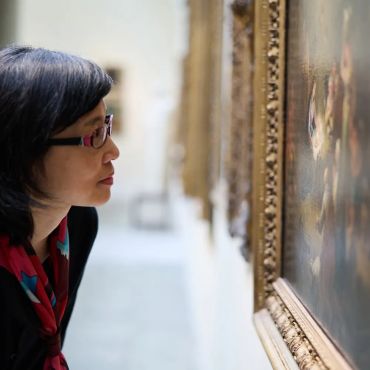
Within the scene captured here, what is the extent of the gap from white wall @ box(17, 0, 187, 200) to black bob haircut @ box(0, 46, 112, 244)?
45.4 feet

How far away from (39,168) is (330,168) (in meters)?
0.71

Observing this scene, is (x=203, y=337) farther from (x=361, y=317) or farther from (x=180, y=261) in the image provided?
(x=180, y=261)

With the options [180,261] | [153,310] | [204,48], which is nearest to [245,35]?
[204,48]

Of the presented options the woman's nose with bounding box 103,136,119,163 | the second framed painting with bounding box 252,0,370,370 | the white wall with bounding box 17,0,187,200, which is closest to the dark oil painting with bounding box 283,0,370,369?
the second framed painting with bounding box 252,0,370,370

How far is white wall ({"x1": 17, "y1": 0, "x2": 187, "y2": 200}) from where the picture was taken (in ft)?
52.1

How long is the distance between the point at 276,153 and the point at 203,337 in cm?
336

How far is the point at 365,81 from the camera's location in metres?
0.94

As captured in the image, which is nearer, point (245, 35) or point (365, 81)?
point (365, 81)

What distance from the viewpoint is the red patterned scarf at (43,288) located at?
1.46m

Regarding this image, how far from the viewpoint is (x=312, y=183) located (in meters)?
1.33

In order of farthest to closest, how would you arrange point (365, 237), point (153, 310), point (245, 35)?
point (153, 310)
point (245, 35)
point (365, 237)

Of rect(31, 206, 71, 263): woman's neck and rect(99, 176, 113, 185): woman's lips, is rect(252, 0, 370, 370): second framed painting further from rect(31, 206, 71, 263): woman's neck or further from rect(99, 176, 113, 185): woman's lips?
rect(31, 206, 71, 263): woman's neck

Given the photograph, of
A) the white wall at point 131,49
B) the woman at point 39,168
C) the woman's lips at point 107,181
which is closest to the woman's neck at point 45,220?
the woman at point 39,168

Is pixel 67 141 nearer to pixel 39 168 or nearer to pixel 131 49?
pixel 39 168
